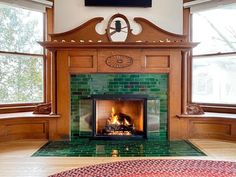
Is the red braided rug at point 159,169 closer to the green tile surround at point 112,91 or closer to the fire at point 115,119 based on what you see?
the green tile surround at point 112,91

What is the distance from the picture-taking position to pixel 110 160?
11.4 ft

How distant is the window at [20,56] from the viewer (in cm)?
482

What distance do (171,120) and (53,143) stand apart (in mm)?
1849

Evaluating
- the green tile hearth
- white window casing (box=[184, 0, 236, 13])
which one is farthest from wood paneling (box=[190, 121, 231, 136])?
white window casing (box=[184, 0, 236, 13])

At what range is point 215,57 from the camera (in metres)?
5.00

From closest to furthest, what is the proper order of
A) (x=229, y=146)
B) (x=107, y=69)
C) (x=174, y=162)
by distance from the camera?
(x=174, y=162) < (x=229, y=146) < (x=107, y=69)

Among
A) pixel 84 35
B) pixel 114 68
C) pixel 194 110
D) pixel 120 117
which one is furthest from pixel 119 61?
pixel 194 110

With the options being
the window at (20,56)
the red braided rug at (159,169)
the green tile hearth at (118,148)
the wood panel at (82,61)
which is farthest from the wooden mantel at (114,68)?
the red braided rug at (159,169)

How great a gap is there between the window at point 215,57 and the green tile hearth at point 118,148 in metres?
1.13

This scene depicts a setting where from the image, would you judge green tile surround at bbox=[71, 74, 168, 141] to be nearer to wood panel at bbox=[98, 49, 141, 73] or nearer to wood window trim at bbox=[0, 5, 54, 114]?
wood panel at bbox=[98, 49, 141, 73]

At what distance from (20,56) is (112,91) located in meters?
1.70

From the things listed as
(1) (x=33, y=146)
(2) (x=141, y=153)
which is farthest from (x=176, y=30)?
(1) (x=33, y=146)

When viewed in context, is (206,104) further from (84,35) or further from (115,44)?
(84,35)

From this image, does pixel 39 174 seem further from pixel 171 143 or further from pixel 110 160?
pixel 171 143
